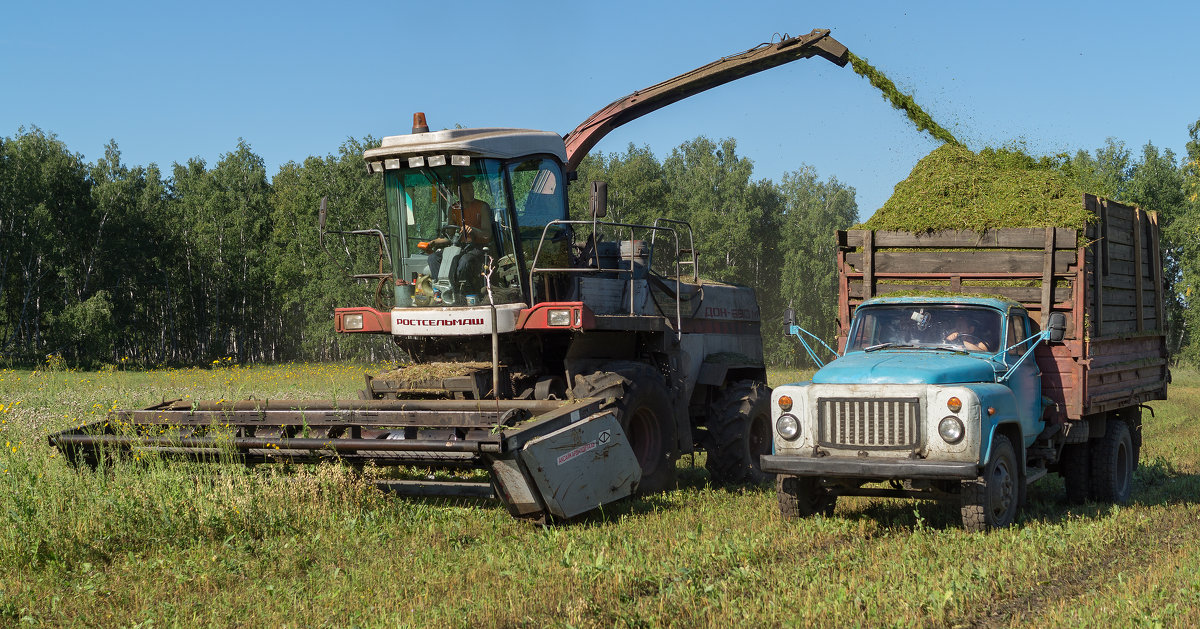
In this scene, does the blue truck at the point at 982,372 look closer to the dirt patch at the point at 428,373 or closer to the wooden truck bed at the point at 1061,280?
the wooden truck bed at the point at 1061,280

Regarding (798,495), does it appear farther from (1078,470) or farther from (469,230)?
(469,230)

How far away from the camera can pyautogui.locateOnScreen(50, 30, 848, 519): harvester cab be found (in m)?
8.31

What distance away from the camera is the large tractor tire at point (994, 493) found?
7.77m

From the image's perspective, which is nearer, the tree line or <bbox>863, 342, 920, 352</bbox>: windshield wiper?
<bbox>863, 342, 920, 352</bbox>: windshield wiper

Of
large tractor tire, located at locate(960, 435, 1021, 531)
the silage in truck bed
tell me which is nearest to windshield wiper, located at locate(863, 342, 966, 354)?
large tractor tire, located at locate(960, 435, 1021, 531)

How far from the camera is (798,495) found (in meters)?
8.54

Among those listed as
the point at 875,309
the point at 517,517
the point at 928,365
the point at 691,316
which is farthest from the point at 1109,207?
the point at 517,517

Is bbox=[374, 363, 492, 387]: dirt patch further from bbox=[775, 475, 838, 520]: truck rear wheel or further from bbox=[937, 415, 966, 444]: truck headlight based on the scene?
bbox=[937, 415, 966, 444]: truck headlight

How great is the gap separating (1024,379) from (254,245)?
183 feet

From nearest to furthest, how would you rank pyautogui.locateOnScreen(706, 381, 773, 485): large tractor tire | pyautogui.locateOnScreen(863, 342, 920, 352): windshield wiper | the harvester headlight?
1. pyautogui.locateOnScreen(863, 342, 920, 352): windshield wiper
2. the harvester headlight
3. pyautogui.locateOnScreen(706, 381, 773, 485): large tractor tire

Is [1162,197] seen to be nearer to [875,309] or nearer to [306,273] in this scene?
[306,273]

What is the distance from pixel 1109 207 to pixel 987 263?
5.36 feet

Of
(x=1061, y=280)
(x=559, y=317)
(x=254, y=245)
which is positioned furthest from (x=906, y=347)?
(x=254, y=245)

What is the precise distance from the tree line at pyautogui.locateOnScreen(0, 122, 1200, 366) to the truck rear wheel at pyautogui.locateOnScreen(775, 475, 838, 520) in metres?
38.3
